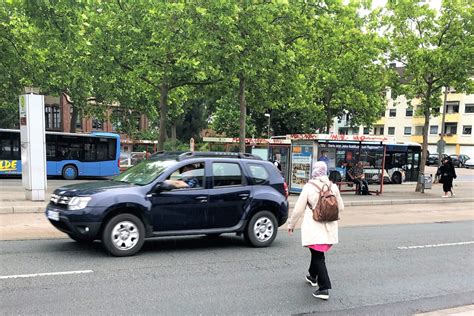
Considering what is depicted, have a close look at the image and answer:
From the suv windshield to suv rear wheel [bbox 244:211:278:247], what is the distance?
6.38ft

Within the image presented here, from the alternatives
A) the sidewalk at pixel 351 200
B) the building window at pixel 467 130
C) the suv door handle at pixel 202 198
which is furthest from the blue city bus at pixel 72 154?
the building window at pixel 467 130

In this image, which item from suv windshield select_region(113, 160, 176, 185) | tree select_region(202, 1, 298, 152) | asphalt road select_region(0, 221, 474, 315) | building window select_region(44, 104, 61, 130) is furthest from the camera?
building window select_region(44, 104, 61, 130)

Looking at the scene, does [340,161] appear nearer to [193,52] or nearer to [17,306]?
[193,52]

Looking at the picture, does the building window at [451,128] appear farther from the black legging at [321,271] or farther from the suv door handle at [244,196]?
the black legging at [321,271]

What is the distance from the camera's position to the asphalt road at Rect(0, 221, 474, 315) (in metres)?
5.04

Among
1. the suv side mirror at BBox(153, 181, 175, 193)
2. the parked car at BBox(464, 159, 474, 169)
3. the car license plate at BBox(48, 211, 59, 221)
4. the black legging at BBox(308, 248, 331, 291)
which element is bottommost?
the parked car at BBox(464, 159, 474, 169)

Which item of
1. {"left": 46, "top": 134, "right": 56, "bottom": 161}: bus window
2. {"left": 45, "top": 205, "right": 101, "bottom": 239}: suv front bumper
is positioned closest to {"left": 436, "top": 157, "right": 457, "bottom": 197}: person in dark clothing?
{"left": 45, "top": 205, "right": 101, "bottom": 239}: suv front bumper

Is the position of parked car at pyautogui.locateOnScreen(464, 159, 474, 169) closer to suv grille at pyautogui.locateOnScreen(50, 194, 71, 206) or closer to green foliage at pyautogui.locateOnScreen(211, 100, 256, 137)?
green foliage at pyautogui.locateOnScreen(211, 100, 256, 137)

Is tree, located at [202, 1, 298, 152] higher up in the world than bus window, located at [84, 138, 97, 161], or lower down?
higher up

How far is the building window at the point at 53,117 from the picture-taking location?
50656mm

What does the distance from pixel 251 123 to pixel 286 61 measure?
2906 cm

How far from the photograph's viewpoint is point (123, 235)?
6.98 meters

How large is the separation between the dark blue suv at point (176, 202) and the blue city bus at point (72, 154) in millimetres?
17451

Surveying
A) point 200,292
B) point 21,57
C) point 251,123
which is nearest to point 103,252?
point 200,292
